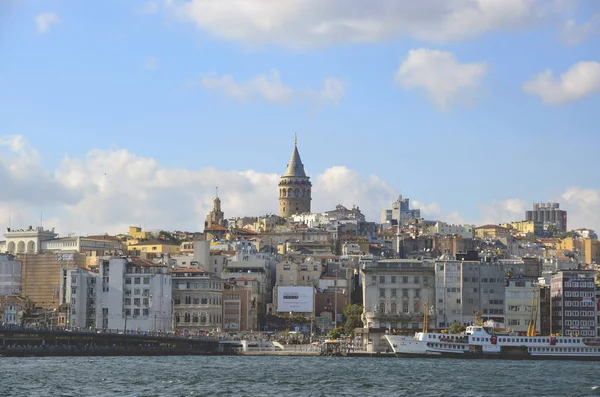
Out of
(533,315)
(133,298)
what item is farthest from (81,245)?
(533,315)

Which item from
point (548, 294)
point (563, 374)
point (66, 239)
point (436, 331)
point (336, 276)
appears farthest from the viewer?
point (66, 239)

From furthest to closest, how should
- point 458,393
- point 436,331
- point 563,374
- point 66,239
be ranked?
point 66,239 → point 436,331 → point 563,374 → point 458,393

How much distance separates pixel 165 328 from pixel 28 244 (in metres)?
54.4

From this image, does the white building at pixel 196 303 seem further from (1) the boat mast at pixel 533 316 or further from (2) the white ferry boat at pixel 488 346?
(1) the boat mast at pixel 533 316

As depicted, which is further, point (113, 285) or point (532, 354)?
point (113, 285)

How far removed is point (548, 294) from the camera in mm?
145125

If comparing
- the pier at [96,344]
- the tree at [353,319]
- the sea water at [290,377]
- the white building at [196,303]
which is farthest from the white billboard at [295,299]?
the sea water at [290,377]

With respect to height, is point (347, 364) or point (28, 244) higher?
point (28, 244)

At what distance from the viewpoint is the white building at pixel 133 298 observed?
137m

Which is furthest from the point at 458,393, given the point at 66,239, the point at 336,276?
the point at 66,239

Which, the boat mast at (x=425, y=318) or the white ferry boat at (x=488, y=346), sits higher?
the boat mast at (x=425, y=318)

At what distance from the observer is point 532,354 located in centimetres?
12288

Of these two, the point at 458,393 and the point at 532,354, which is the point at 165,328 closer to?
the point at 532,354

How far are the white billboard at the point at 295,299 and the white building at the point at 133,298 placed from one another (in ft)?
52.0
